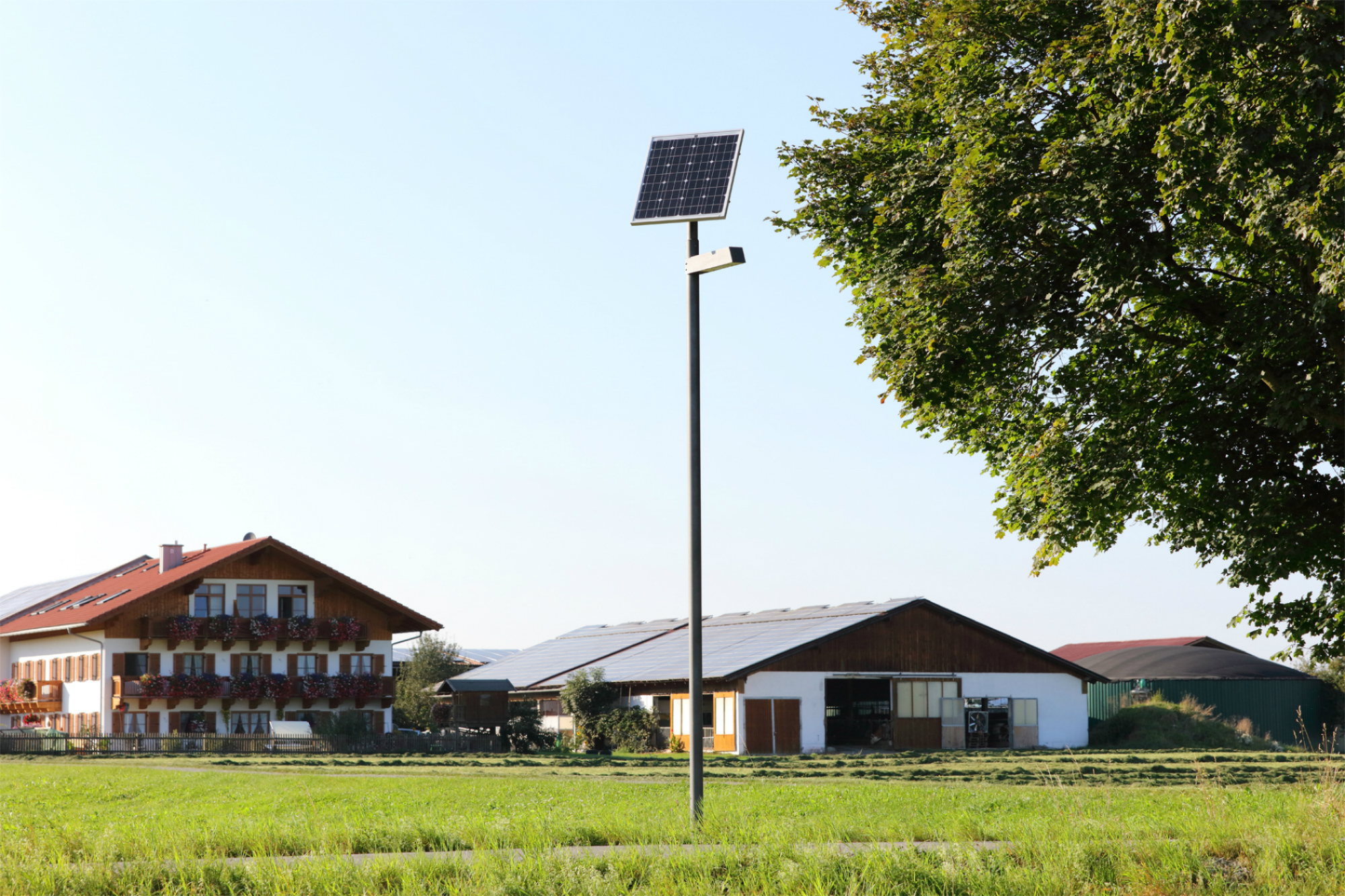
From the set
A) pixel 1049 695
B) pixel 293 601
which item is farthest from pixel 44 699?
pixel 1049 695

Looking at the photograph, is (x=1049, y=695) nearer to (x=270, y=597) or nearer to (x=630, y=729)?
(x=630, y=729)

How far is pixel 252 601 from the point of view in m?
51.4

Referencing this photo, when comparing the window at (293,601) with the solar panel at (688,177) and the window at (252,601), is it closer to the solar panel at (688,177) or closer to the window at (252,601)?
the window at (252,601)

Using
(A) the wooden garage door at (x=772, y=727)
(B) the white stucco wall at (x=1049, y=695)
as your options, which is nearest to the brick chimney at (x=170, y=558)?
(A) the wooden garage door at (x=772, y=727)

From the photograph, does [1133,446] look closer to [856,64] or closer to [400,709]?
[856,64]

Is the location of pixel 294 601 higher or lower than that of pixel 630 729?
higher

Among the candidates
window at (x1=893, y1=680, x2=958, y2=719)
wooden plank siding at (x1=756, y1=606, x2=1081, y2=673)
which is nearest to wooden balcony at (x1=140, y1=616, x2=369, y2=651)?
wooden plank siding at (x1=756, y1=606, x2=1081, y2=673)

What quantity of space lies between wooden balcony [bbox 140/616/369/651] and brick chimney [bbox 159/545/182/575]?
24.3 feet

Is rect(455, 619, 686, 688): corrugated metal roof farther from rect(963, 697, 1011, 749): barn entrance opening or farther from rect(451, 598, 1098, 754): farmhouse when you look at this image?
rect(963, 697, 1011, 749): barn entrance opening

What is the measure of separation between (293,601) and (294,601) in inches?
1.4

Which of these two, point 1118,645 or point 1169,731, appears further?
point 1118,645

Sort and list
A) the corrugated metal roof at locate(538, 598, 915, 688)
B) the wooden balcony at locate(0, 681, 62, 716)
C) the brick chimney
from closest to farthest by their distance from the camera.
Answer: the corrugated metal roof at locate(538, 598, 915, 688) < the wooden balcony at locate(0, 681, 62, 716) < the brick chimney

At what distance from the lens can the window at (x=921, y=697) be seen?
4922 cm

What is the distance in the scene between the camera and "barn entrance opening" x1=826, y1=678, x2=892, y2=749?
50875 mm
